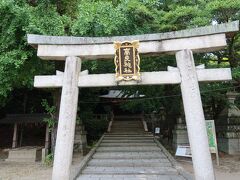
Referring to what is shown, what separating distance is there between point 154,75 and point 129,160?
670 centimetres

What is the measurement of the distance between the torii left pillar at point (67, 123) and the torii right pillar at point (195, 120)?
2.75 metres

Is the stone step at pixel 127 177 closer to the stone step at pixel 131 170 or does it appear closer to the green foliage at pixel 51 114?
the stone step at pixel 131 170

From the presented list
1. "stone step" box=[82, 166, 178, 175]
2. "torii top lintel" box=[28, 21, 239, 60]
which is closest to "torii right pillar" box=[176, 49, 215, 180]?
"torii top lintel" box=[28, 21, 239, 60]

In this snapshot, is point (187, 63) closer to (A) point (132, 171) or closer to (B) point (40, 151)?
(A) point (132, 171)

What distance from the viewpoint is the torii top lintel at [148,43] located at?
773 cm

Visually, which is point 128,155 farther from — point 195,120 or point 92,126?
point 92,126

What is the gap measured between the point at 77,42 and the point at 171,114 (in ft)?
38.1

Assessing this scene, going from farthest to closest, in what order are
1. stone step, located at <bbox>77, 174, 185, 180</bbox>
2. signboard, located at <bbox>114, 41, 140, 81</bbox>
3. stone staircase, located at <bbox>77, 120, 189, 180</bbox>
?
stone staircase, located at <bbox>77, 120, 189, 180</bbox> < stone step, located at <bbox>77, 174, 185, 180</bbox> < signboard, located at <bbox>114, 41, 140, 81</bbox>

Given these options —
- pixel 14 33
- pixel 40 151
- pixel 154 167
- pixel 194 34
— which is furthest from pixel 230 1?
pixel 40 151

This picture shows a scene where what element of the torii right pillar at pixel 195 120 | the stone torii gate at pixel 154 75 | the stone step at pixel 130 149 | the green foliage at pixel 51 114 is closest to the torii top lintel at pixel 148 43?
the stone torii gate at pixel 154 75

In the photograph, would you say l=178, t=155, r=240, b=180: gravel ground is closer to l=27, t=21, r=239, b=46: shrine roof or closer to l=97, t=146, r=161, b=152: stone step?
l=97, t=146, r=161, b=152: stone step

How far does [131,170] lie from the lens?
11555mm

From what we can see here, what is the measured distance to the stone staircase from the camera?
10.7m

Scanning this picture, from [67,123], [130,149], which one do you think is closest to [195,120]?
[67,123]
